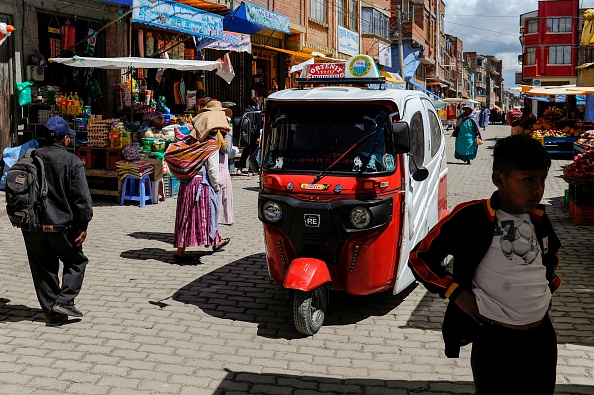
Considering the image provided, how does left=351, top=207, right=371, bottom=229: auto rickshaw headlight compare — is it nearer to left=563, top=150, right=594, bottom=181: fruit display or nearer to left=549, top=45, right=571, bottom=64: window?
left=563, top=150, right=594, bottom=181: fruit display

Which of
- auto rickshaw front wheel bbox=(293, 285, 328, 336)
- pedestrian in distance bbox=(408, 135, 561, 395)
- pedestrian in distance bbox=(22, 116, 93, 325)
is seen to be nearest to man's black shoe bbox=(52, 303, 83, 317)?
pedestrian in distance bbox=(22, 116, 93, 325)

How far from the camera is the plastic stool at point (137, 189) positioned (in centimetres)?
1181

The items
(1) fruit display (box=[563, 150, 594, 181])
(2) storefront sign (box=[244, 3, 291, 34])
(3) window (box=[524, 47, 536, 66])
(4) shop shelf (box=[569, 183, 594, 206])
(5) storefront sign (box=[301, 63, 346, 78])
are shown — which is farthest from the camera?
(3) window (box=[524, 47, 536, 66])

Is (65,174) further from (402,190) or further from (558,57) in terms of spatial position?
(558,57)

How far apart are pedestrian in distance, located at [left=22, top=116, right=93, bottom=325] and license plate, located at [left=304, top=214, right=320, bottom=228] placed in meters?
1.81

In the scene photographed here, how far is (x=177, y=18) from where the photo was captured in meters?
13.7

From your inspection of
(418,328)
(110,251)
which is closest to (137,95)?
(110,251)

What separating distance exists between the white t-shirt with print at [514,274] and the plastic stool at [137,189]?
31.2 ft

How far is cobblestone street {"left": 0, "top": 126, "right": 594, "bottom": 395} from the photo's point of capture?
450cm

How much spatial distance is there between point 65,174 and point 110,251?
3120mm

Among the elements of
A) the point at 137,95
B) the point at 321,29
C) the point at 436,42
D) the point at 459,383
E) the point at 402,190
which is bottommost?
the point at 459,383

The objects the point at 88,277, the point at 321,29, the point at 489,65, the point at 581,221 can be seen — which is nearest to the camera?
the point at 88,277

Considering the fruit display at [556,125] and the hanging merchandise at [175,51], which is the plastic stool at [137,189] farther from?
the fruit display at [556,125]

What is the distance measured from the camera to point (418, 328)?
5.73 meters
